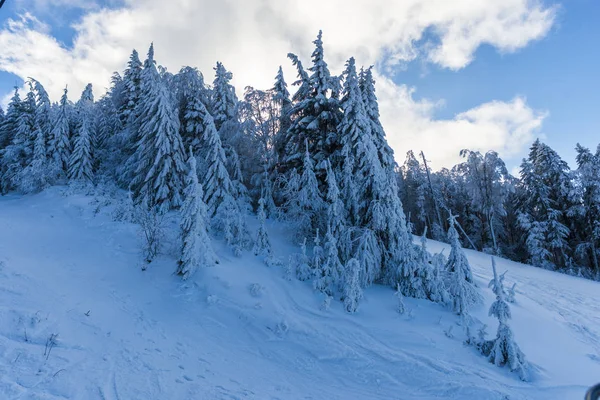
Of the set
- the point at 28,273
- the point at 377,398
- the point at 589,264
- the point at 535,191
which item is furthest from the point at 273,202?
the point at 589,264

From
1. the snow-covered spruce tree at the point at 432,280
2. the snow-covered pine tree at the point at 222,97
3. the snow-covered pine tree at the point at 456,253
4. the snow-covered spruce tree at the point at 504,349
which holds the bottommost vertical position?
the snow-covered spruce tree at the point at 504,349

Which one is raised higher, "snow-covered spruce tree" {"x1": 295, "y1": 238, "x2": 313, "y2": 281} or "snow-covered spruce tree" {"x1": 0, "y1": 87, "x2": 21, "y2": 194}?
"snow-covered spruce tree" {"x1": 0, "y1": 87, "x2": 21, "y2": 194}

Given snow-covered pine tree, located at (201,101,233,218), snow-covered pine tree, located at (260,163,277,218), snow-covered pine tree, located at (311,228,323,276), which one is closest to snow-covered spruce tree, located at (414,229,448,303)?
snow-covered pine tree, located at (311,228,323,276)

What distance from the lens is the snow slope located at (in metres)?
7.02

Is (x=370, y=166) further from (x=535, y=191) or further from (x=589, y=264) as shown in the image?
(x=589, y=264)

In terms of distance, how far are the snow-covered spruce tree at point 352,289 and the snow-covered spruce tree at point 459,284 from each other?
385 centimetres

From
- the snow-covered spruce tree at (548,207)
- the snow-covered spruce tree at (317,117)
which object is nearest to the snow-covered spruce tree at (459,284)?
the snow-covered spruce tree at (317,117)

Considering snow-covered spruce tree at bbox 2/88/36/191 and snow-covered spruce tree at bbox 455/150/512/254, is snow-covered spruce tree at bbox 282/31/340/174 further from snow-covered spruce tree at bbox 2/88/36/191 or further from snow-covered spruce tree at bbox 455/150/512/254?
snow-covered spruce tree at bbox 2/88/36/191

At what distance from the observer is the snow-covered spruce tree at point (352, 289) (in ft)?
38.6

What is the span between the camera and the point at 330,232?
1386 cm

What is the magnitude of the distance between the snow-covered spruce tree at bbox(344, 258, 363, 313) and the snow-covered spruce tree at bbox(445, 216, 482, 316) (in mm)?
3851

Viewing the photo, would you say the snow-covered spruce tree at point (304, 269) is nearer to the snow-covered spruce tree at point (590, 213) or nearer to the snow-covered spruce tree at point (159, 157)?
the snow-covered spruce tree at point (159, 157)

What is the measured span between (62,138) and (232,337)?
1164 inches

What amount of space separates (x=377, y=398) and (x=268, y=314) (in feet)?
15.6
